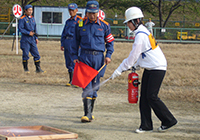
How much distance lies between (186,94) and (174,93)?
11.5 inches

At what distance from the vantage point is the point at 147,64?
17.1 feet

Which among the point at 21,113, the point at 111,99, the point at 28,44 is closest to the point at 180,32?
the point at 28,44

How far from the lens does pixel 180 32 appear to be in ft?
108

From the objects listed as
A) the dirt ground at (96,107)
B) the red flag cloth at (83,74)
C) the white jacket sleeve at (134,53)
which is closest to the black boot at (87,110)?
the dirt ground at (96,107)

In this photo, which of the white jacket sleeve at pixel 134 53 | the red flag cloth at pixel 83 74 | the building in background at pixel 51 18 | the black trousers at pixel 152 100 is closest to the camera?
the white jacket sleeve at pixel 134 53

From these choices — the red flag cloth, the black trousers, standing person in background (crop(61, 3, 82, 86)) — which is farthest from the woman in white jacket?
standing person in background (crop(61, 3, 82, 86))

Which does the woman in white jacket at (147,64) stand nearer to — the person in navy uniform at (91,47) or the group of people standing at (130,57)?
the group of people standing at (130,57)

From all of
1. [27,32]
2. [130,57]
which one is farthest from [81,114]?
[27,32]

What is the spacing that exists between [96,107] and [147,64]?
2443mm

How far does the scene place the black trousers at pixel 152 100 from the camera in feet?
17.2

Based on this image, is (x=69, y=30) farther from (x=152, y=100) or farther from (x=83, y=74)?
(x=152, y=100)

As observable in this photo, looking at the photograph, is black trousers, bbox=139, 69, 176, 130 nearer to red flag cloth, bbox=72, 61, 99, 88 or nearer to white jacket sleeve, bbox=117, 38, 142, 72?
white jacket sleeve, bbox=117, 38, 142, 72

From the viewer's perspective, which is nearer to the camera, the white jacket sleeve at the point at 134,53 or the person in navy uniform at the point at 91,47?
the white jacket sleeve at the point at 134,53

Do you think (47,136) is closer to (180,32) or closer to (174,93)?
(174,93)
